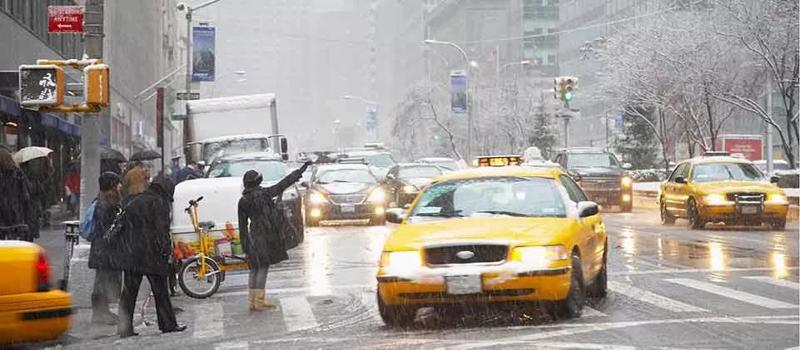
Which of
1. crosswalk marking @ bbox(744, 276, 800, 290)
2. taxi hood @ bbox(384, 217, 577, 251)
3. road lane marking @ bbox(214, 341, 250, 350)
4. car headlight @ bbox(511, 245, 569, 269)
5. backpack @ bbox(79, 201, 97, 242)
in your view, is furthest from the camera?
crosswalk marking @ bbox(744, 276, 800, 290)

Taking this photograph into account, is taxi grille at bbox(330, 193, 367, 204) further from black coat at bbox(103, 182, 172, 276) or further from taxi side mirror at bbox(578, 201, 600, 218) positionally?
black coat at bbox(103, 182, 172, 276)

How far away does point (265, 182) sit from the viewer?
23250mm

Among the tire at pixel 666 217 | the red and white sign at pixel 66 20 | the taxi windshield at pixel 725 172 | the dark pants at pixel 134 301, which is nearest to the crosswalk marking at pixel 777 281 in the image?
the dark pants at pixel 134 301

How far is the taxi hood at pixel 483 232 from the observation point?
1092 centimetres

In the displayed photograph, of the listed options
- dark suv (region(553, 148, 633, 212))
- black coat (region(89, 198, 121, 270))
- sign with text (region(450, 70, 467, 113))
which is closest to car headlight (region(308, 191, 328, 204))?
dark suv (region(553, 148, 633, 212))

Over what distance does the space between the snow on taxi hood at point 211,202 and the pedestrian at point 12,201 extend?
2754 millimetres

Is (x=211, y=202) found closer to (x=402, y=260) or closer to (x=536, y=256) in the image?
(x=402, y=260)

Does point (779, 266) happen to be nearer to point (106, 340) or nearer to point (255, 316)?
point (255, 316)

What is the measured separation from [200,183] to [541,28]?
12184 centimetres

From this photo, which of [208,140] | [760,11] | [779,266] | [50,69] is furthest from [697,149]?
[50,69]

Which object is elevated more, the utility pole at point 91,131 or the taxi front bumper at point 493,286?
the utility pole at point 91,131

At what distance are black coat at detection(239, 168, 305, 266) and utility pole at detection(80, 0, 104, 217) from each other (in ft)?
15.4

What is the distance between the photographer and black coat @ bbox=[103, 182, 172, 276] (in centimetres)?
1123

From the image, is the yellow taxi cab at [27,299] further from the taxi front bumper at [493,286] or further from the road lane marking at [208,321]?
the taxi front bumper at [493,286]
